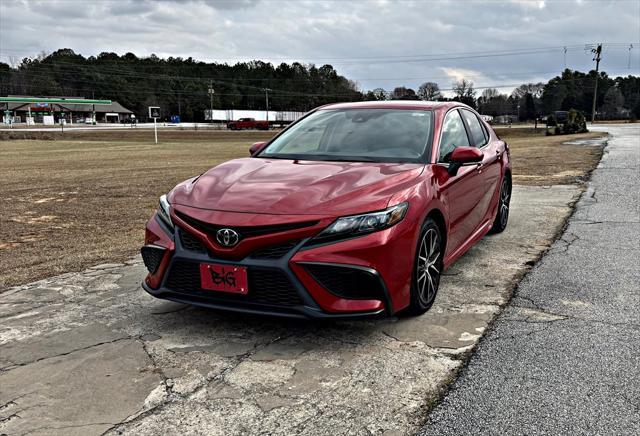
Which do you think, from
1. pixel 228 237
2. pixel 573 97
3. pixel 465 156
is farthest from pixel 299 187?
pixel 573 97

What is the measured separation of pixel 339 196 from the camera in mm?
3369

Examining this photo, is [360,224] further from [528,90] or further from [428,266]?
[528,90]

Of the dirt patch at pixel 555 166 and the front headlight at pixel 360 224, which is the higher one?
the front headlight at pixel 360 224

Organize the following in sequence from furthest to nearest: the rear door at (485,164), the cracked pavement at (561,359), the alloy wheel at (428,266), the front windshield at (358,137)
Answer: the rear door at (485,164) < the front windshield at (358,137) < the alloy wheel at (428,266) < the cracked pavement at (561,359)

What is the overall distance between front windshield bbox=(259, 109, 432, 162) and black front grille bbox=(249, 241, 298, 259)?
1.23 meters

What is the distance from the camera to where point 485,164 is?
17.4 ft

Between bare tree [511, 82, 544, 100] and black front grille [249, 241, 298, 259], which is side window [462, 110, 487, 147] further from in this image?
bare tree [511, 82, 544, 100]

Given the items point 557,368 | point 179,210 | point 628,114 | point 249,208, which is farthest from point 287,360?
point 628,114

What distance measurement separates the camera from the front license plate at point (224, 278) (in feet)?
10.5

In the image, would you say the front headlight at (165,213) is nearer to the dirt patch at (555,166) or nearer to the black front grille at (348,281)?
the black front grille at (348,281)

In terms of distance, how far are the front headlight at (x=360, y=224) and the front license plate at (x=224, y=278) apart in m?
0.49

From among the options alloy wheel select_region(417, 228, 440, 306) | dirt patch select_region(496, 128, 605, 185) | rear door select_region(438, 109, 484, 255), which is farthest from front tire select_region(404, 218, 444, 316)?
dirt patch select_region(496, 128, 605, 185)

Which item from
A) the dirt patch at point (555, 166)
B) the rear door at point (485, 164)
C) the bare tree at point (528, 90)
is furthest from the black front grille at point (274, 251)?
the bare tree at point (528, 90)

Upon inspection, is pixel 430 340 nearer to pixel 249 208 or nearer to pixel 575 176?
pixel 249 208
